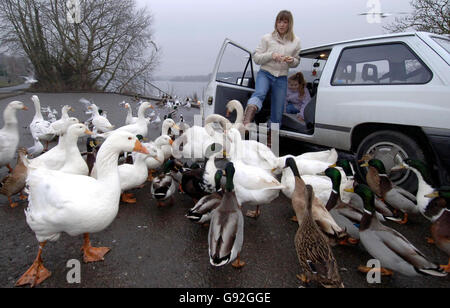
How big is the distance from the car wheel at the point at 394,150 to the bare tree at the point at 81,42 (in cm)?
2261

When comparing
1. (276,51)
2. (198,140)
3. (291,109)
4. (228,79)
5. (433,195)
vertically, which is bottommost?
(433,195)

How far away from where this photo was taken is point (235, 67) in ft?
21.7

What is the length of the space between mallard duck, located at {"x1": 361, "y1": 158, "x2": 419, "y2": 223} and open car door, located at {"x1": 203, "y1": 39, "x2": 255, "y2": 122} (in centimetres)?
343

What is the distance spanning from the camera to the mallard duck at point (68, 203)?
2.26 meters

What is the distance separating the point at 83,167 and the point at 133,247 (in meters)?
1.53

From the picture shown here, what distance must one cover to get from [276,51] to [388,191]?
3212mm

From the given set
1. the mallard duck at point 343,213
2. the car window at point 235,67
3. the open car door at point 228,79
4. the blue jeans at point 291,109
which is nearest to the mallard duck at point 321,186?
the mallard duck at point 343,213

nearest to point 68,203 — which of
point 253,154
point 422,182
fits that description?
point 253,154

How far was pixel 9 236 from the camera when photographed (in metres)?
3.06

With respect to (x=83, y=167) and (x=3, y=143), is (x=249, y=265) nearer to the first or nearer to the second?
(x=83, y=167)

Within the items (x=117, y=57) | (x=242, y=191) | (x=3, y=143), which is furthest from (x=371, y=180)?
(x=117, y=57)

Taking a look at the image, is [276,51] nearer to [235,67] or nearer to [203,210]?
[235,67]

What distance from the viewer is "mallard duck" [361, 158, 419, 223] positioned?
A: 11.1 ft

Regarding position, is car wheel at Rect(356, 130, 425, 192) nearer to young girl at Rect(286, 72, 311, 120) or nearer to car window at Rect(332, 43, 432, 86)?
car window at Rect(332, 43, 432, 86)
